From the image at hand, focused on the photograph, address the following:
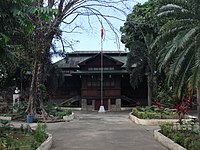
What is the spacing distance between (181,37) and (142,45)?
21787 millimetres

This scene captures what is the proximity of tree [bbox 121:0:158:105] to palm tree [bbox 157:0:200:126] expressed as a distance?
17.8 m

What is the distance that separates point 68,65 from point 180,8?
33.9 m

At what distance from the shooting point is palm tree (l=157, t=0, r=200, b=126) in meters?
13.2

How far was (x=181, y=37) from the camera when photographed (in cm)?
1323

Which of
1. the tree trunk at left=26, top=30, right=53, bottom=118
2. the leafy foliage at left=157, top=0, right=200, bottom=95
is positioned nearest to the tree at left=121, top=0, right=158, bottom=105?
the tree trunk at left=26, top=30, right=53, bottom=118

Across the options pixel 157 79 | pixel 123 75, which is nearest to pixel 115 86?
pixel 123 75

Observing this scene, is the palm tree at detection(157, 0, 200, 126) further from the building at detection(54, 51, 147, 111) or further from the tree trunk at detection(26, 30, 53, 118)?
the building at detection(54, 51, 147, 111)

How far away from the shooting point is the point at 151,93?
1375 inches

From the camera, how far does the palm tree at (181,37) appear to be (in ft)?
43.4

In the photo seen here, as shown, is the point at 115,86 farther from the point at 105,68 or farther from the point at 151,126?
the point at 151,126

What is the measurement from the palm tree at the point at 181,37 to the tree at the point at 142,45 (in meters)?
17.8

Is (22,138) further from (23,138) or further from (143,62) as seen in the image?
(143,62)

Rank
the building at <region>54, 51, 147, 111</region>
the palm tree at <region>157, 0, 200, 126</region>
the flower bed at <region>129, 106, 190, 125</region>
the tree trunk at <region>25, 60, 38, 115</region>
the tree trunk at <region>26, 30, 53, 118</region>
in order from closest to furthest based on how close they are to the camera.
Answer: the palm tree at <region>157, 0, 200, 126</region>
the flower bed at <region>129, 106, 190, 125</region>
the tree trunk at <region>26, 30, 53, 118</region>
the tree trunk at <region>25, 60, 38, 115</region>
the building at <region>54, 51, 147, 111</region>

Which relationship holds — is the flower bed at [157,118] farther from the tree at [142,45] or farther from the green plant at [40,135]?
the green plant at [40,135]
